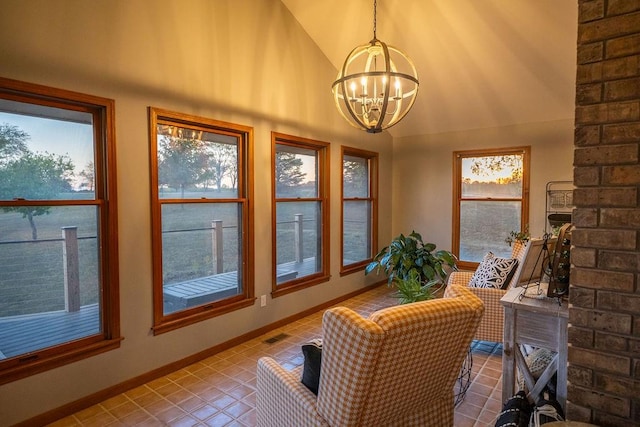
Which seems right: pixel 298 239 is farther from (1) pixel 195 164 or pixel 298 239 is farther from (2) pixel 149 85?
(2) pixel 149 85

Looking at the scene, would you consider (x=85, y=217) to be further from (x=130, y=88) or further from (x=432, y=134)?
(x=432, y=134)

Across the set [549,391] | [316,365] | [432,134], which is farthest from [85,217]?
[432,134]

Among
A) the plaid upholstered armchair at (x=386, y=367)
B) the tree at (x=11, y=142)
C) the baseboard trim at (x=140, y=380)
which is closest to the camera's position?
the plaid upholstered armchair at (x=386, y=367)

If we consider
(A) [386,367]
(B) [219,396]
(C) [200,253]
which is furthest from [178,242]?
(A) [386,367]

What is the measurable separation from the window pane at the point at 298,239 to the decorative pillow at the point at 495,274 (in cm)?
192

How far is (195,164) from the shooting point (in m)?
3.26

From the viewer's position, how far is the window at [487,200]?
502cm

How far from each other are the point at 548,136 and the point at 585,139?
12.6 feet

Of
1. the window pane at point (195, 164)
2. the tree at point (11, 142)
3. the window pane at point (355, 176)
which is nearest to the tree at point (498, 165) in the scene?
the window pane at point (355, 176)

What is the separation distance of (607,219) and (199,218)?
292 centimetres

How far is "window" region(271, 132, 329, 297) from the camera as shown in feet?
13.4

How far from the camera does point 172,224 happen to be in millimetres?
3109

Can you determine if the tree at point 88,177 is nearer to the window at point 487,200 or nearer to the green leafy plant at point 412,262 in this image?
the green leafy plant at point 412,262

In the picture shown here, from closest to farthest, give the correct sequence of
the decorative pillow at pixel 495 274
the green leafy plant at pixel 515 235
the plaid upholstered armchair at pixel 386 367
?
the plaid upholstered armchair at pixel 386 367 → the decorative pillow at pixel 495 274 → the green leafy plant at pixel 515 235
